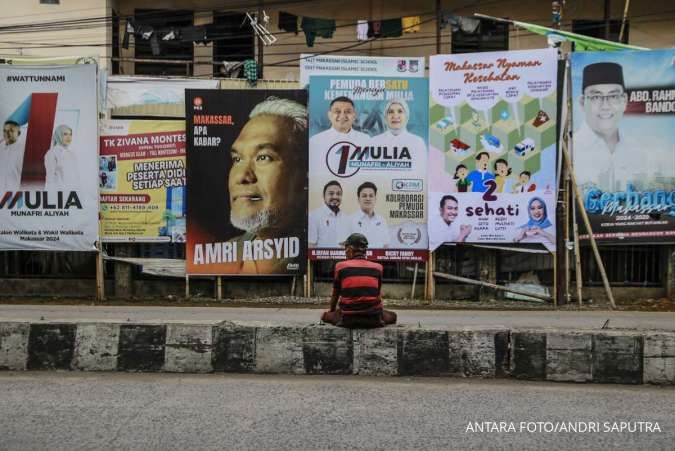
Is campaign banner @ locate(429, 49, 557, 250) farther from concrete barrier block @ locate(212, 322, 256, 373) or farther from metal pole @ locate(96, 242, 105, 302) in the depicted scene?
concrete barrier block @ locate(212, 322, 256, 373)

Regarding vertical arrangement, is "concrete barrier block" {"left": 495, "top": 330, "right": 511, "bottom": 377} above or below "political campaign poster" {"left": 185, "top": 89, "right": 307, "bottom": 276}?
below

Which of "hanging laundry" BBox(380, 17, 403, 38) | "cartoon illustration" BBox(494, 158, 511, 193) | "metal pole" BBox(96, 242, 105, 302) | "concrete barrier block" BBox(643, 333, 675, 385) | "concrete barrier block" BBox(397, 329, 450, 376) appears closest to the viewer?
"concrete barrier block" BBox(643, 333, 675, 385)

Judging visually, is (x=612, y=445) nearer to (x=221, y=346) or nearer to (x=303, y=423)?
(x=303, y=423)

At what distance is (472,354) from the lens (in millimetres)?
Result: 6852

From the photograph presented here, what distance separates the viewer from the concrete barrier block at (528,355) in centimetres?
678

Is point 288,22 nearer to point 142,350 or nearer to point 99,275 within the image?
point 99,275

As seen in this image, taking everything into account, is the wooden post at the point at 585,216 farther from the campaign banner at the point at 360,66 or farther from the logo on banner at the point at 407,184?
the campaign banner at the point at 360,66

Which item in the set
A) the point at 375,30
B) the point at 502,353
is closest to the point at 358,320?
the point at 502,353

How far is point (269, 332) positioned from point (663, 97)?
8.60m

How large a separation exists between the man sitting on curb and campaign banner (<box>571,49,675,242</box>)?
6675 millimetres

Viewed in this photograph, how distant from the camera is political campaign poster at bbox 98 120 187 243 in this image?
12.8 m

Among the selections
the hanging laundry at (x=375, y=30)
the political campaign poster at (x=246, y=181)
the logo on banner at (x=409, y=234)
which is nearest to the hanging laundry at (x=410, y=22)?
the hanging laundry at (x=375, y=30)

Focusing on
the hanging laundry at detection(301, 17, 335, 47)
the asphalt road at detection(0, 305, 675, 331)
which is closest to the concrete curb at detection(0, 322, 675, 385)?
the asphalt road at detection(0, 305, 675, 331)

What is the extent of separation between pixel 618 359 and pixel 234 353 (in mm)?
3645
